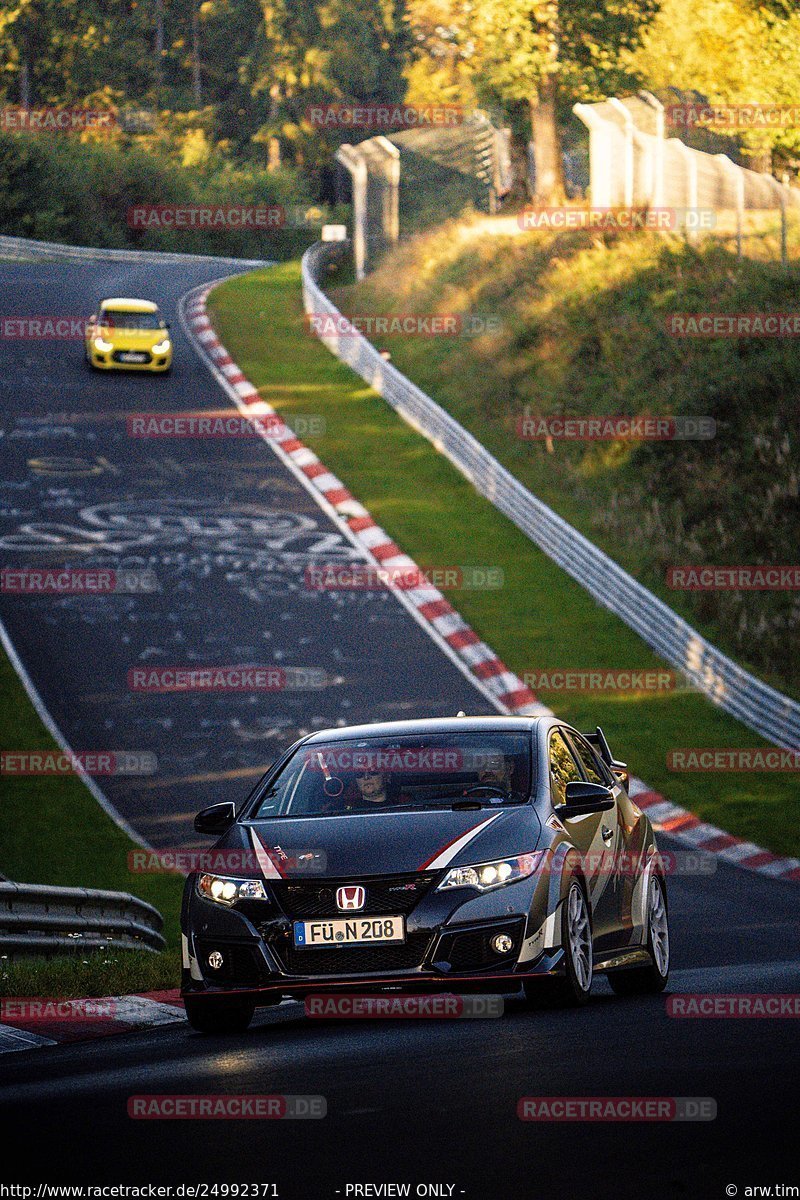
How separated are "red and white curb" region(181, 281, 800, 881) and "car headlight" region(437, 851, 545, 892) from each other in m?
10.0

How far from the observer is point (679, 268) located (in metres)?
39.2

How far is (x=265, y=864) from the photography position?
29.6 ft

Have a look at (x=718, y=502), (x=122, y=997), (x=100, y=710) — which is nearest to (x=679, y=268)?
(x=718, y=502)

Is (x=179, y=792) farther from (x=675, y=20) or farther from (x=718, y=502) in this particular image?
(x=675, y=20)

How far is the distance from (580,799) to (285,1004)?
3043 mm

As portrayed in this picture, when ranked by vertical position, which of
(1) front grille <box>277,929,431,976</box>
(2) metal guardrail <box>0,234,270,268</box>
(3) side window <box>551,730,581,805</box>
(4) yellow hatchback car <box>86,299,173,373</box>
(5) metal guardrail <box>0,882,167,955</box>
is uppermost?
(3) side window <box>551,730,581,805</box>

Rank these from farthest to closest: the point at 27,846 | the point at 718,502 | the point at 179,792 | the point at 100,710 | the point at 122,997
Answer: the point at 718,502
the point at 100,710
the point at 179,792
the point at 27,846
the point at 122,997

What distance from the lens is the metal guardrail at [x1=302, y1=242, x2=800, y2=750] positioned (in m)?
23.5

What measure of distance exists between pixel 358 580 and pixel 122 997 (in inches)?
701

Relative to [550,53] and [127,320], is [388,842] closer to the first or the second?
[127,320]

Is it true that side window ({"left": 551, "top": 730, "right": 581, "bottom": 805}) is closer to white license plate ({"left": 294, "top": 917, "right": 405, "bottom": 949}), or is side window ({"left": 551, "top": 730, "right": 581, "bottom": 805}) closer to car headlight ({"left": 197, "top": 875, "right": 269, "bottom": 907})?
white license plate ({"left": 294, "top": 917, "right": 405, "bottom": 949})

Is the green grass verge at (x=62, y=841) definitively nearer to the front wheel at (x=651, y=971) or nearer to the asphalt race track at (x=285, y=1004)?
the asphalt race track at (x=285, y=1004)

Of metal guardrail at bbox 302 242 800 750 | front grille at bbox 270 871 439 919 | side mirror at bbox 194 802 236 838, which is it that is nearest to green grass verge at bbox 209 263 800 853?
metal guardrail at bbox 302 242 800 750

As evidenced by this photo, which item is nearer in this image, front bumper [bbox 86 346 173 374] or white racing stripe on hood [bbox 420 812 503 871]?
white racing stripe on hood [bbox 420 812 503 871]
